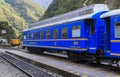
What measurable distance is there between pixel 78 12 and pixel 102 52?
5.33 metres

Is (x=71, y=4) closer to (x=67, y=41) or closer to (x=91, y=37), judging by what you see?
(x=67, y=41)

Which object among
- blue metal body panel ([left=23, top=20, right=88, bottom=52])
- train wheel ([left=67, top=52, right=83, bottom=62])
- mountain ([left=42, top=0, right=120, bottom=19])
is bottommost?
train wheel ([left=67, top=52, right=83, bottom=62])

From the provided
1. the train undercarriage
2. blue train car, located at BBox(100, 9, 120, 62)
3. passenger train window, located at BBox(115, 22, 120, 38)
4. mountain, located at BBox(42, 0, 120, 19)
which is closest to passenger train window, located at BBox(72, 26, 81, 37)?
the train undercarriage

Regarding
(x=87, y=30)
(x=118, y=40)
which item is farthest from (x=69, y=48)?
(x=118, y=40)

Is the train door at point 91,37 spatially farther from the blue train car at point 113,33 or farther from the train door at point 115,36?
the train door at point 115,36

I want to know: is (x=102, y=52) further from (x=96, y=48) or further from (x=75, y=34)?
(x=75, y=34)

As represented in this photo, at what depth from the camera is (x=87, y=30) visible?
19.8 metres

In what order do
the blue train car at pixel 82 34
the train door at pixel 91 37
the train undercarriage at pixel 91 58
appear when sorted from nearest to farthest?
the train undercarriage at pixel 91 58, the blue train car at pixel 82 34, the train door at pixel 91 37

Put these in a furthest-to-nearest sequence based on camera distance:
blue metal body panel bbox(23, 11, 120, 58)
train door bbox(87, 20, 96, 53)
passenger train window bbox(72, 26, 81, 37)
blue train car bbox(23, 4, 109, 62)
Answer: passenger train window bbox(72, 26, 81, 37) < train door bbox(87, 20, 96, 53) < blue train car bbox(23, 4, 109, 62) < blue metal body panel bbox(23, 11, 120, 58)

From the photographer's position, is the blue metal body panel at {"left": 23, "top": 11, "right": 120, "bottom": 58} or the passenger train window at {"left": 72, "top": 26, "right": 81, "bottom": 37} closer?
the blue metal body panel at {"left": 23, "top": 11, "right": 120, "bottom": 58}

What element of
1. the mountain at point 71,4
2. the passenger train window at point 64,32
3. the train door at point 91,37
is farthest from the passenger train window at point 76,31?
the mountain at point 71,4

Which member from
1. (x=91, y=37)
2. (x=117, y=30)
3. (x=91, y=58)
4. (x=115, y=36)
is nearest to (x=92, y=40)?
(x=91, y=37)

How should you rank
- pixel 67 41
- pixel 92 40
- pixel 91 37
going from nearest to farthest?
pixel 92 40
pixel 91 37
pixel 67 41

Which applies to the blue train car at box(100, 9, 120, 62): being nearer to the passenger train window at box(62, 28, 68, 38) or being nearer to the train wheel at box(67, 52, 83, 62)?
the train wheel at box(67, 52, 83, 62)
